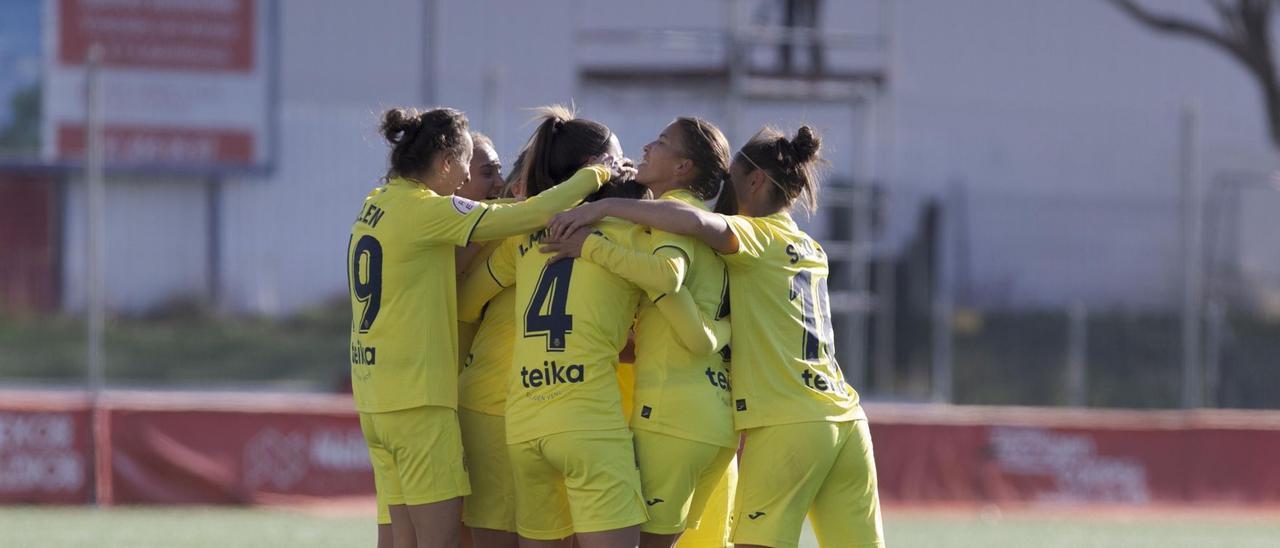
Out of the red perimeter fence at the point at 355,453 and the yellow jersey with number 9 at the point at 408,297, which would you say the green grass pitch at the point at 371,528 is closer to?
the red perimeter fence at the point at 355,453

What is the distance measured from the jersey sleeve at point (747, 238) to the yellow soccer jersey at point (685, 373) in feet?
0.30

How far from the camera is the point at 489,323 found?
224 inches

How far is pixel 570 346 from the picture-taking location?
5203mm

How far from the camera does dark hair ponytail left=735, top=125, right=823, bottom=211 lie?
546cm

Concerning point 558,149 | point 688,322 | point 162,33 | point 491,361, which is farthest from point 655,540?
point 162,33

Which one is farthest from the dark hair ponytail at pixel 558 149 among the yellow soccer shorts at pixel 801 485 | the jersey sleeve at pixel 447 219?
the yellow soccer shorts at pixel 801 485

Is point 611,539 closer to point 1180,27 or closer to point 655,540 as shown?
point 655,540

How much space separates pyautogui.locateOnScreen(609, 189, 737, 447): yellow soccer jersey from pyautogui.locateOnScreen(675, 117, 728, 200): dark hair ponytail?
136 mm

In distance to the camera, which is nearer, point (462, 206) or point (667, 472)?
point (667, 472)

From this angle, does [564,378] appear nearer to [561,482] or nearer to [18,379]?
[561,482]

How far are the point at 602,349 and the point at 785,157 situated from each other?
849 millimetres

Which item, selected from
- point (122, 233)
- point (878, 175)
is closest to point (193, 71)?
point (122, 233)

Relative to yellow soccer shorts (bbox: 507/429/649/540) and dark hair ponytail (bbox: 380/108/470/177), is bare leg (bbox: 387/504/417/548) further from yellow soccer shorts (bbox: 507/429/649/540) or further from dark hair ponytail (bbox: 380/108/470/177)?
dark hair ponytail (bbox: 380/108/470/177)

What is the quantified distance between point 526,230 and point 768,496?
1088 millimetres
